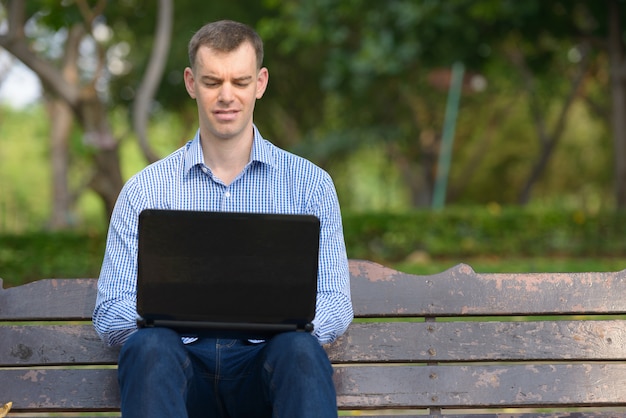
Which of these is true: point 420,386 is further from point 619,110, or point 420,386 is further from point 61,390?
point 619,110

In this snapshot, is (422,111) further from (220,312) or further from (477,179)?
(220,312)

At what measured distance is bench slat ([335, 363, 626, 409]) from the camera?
3.81 metres

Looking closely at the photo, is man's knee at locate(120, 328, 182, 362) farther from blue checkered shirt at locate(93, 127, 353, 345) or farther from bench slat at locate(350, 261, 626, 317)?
bench slat at locate(350, 261, 626, 317)

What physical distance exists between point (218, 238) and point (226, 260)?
2.6 inches

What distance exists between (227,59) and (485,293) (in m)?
1.23

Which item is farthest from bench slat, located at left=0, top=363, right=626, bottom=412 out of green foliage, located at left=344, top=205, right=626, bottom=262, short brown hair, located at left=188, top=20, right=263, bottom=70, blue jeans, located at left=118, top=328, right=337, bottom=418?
green foliage, located at left=344, top=205, right=626, bottom=262

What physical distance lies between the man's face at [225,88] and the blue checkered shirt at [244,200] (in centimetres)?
13

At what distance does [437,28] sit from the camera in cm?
1473

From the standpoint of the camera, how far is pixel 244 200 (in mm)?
3650

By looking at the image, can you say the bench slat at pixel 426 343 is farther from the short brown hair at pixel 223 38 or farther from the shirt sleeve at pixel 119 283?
the short brown hair at pixel 223 38

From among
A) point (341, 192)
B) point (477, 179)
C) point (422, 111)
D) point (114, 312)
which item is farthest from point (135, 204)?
point (477, 179)

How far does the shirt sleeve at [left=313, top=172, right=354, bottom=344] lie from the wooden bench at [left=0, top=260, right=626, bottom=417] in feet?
1.00

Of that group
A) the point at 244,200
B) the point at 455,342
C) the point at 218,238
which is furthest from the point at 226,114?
the point at 455,342

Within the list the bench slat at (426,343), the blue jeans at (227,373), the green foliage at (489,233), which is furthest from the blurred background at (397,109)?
the blue jeans at (227,373)
